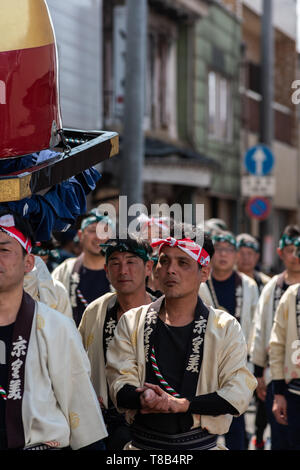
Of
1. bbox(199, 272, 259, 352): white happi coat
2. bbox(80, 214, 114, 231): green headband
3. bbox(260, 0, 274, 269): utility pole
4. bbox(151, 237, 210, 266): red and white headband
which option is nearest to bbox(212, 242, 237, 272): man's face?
bbox(199, 272, 259, 352): white happi coat

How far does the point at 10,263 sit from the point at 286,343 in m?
3.19

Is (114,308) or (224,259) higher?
(224,259)

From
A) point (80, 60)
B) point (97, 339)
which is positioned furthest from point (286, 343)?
point (80, 60)

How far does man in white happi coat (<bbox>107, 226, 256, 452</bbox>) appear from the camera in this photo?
3916 millimetres

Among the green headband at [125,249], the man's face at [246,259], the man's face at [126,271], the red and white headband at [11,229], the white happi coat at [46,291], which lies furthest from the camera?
the man's face at [246,259]

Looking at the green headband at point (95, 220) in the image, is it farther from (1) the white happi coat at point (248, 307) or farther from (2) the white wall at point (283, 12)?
(2) the white wall at point (283, 12)

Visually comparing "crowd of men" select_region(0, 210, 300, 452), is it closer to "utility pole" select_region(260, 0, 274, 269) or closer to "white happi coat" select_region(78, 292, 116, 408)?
"white happi coat" select_region(78, 292, 116, 408)

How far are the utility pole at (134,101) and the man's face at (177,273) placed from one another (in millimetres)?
6169

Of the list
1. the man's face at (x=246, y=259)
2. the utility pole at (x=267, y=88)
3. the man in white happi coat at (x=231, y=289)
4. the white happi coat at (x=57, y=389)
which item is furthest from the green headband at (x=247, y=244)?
the utility pole at (x=267, y=88)

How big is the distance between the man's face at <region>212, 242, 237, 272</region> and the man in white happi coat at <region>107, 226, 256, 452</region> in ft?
11.1

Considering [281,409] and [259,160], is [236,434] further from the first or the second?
[259,160]

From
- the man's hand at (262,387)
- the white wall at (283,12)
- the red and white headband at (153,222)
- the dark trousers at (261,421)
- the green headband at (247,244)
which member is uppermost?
the white wall at (283,12)

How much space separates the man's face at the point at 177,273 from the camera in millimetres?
4172

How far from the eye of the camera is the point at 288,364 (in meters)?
6.06
